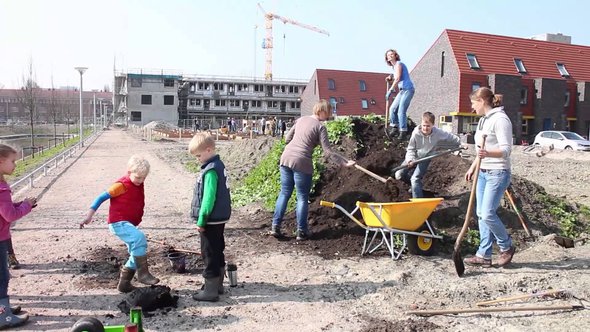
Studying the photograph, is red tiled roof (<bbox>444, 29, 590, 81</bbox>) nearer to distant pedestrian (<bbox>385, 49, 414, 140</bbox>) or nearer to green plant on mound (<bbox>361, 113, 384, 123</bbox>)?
green plant on mound (<bbox>361, 113, 384, 123</bbox>)

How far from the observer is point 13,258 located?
Answer: 5.62m

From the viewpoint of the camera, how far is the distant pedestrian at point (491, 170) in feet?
17.4

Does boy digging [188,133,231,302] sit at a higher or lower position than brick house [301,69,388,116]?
lower

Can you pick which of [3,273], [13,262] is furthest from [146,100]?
[3,273]

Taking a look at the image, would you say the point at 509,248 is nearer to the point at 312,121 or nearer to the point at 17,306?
the point at 312,121

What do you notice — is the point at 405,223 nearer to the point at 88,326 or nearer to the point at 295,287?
the point at 295,287

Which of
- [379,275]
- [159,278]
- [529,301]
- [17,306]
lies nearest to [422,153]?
[379,275]

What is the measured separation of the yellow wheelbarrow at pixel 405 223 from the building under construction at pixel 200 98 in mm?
74471

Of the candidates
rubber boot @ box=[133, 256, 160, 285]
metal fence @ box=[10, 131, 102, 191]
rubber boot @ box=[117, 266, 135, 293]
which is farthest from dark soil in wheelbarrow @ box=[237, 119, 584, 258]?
metal fence @ box=[10, 131, 102, 191]

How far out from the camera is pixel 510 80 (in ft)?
121

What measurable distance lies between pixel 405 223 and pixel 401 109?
3434 millimetres

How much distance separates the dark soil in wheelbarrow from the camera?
668 centimetres

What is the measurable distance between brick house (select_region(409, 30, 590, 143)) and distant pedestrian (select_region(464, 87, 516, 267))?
31855mm

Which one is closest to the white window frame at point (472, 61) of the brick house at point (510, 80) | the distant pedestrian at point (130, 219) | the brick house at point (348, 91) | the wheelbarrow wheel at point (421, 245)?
the brick house at point (510, 80)
